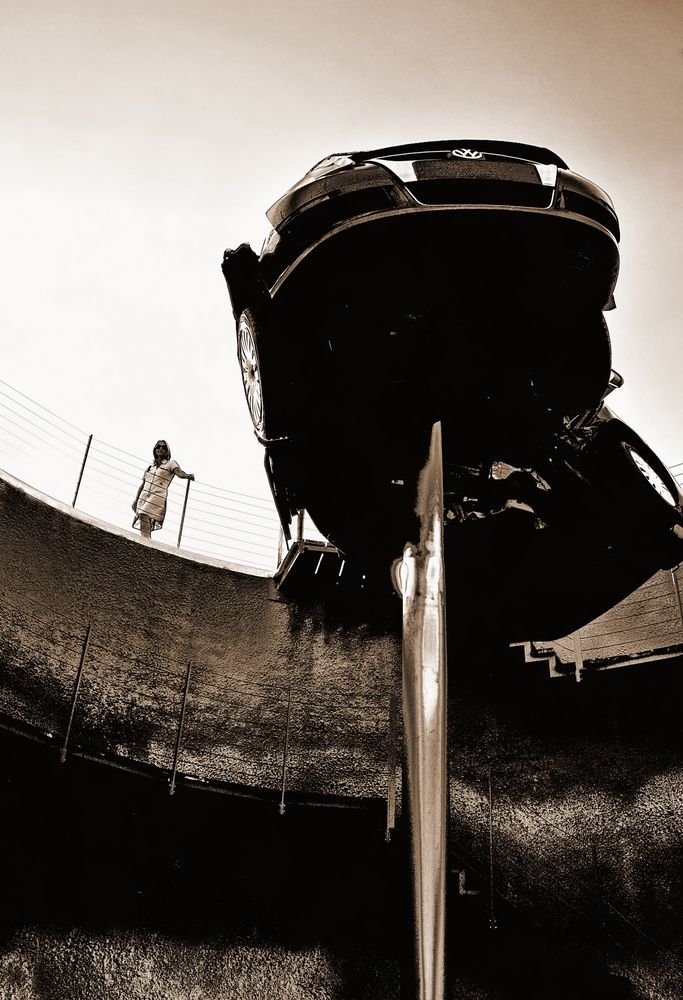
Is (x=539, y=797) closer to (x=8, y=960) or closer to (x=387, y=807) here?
(x=387, y=807)

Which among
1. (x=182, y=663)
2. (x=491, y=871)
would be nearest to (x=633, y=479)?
(x=491, y=871)

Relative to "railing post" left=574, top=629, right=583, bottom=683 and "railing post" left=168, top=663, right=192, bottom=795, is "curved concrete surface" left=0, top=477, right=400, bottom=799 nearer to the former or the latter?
"railing post" left=168, top=663, right=192, bottom=795

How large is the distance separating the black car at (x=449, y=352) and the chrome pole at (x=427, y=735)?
11cm

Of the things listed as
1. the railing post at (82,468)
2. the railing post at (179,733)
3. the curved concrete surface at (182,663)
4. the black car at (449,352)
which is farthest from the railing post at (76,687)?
the black car at (449,352)

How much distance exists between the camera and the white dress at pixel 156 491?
991 centimetres

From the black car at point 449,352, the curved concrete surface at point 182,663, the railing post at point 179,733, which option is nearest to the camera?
the black car at point 449,352

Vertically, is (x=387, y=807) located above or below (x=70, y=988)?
above

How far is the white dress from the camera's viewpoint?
991cm

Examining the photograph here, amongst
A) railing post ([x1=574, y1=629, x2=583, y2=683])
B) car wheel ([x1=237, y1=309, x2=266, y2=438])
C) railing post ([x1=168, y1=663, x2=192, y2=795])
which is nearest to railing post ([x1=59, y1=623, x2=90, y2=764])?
railing post ([x1=168, y1=663, x2=192, y2=795])

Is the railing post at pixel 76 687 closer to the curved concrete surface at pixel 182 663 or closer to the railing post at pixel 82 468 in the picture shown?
the curved concrete surface at pixel 182 663

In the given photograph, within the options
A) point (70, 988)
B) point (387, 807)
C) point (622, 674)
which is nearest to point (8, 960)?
point (70, 988)

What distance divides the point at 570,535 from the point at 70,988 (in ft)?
20.3

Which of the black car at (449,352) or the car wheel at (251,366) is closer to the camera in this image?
the black car at (449,352)

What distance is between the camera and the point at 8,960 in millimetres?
7062
